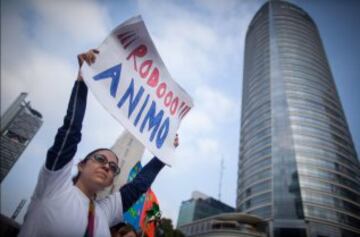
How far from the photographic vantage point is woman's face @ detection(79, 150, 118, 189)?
156 centimetres

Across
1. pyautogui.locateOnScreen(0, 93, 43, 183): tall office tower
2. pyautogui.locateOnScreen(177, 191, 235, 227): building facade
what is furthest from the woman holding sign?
pyautogui.locateOnScreen(0, 93, 43, 183): tall office tower

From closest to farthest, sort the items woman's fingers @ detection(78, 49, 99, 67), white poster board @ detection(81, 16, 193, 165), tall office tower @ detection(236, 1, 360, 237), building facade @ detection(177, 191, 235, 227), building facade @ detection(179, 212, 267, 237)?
woman's fingers @ detection(78, 49, 99, 67)
white poster board @ detection(81, 16, 193, 165)
building facade @ detection(179, 212, 267, 237)
tall office tower @ detection(236, 1, 360, 237)
building facade @ detection(177, 191, 235, 227)

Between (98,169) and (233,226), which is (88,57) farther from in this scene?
(233,226)

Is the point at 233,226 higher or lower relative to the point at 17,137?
lower

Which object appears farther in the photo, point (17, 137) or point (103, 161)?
point (17, 137)

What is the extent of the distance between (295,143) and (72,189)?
49882 mm

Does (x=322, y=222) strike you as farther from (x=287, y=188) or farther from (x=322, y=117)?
(x=322, y=117)

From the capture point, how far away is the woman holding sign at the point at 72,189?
46.8 inches

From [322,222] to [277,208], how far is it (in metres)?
6.81

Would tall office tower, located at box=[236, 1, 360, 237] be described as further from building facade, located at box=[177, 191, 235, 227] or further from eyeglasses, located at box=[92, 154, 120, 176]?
eyeglasses, located at box=[92, 154, 120, 176]

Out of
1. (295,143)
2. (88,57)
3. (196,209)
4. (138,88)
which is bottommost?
(88,57)

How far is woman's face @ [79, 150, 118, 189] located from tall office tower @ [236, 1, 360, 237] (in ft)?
140

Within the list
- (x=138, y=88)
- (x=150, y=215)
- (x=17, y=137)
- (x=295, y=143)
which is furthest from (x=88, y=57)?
(x=17, y=137)

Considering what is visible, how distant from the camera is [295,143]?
44.9 meters
